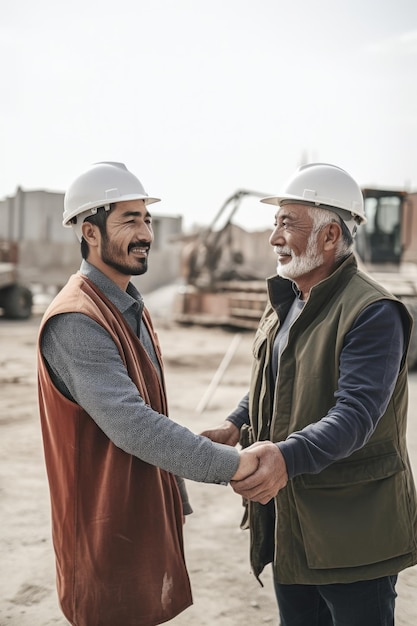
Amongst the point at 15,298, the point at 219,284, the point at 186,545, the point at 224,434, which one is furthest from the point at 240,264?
the point at 224,434

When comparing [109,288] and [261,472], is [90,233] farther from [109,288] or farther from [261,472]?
[261,472]

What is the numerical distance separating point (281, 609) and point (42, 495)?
2.75m

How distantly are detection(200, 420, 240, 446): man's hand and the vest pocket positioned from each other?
64cm

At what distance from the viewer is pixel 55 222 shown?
31.2 meters

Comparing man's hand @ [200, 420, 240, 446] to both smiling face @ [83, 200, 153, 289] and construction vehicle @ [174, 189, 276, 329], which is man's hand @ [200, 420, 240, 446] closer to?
smiling face @ [83, 200, 153, 289]

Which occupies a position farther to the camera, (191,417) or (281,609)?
(191,417)

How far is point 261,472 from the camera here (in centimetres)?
198

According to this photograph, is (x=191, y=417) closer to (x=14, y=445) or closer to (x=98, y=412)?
(x=14, y=445)

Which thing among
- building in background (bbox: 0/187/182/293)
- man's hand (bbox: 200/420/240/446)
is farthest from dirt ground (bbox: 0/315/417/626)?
building in background (bbox: 0/187/182/293)

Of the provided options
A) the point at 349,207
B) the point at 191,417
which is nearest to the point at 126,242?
the point at 349,207

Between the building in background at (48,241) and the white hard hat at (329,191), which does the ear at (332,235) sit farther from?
the building in background at (48,241)

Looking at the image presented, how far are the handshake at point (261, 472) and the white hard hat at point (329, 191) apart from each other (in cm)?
91

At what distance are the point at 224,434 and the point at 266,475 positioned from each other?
71 centimetres

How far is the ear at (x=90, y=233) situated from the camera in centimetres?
225
